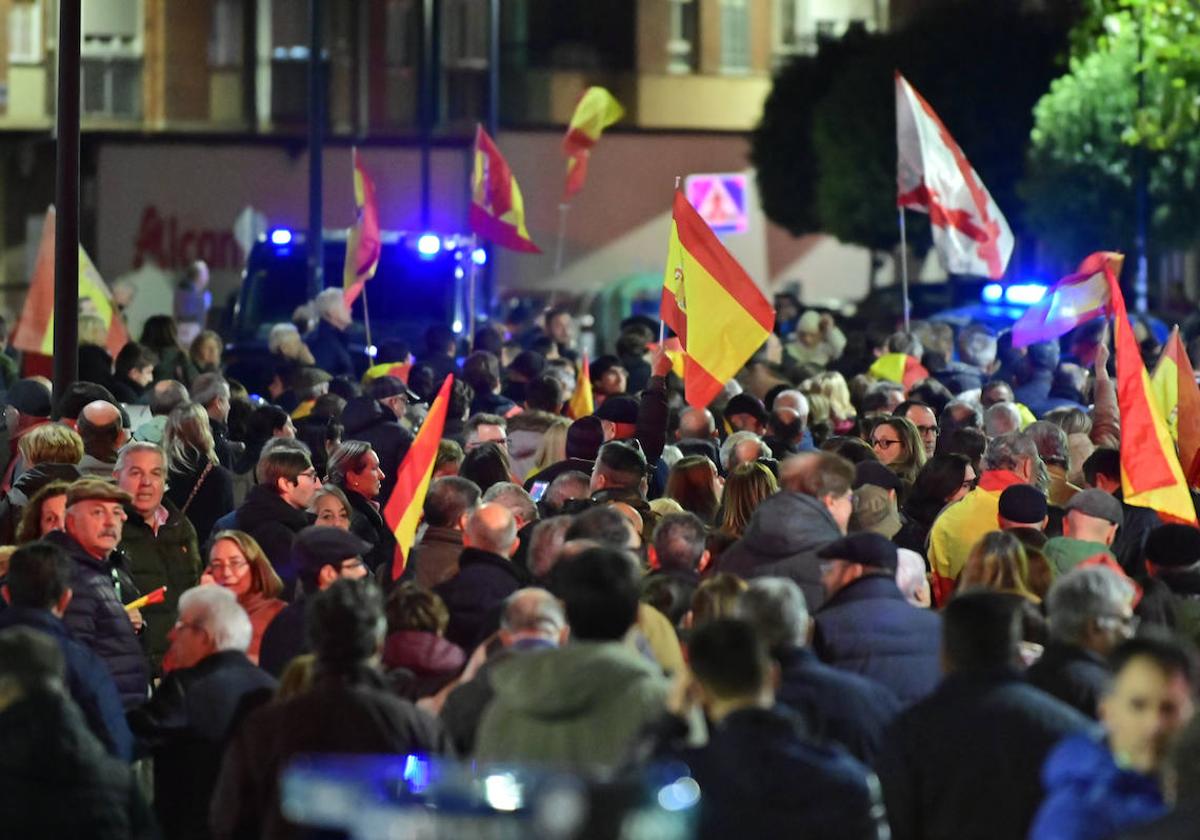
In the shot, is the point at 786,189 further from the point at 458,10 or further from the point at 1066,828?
the point at 1066,828

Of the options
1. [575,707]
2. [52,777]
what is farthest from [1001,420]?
[52,777]

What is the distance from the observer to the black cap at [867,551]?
859 centimetres

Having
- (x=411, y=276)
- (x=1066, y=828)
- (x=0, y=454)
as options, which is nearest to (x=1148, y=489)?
(x=1066, y=828)

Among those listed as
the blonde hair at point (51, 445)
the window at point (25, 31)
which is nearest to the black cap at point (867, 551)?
the blonde hair at point (51, 445)

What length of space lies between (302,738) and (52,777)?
690mm

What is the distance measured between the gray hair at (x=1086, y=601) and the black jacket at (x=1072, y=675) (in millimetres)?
79

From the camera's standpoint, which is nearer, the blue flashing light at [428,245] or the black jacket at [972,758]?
the black jacket at [972,758]

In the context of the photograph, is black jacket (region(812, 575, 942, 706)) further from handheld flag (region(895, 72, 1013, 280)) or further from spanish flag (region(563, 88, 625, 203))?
spanish flag (region(563, 88, 625, 203))

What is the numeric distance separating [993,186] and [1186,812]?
38.7m

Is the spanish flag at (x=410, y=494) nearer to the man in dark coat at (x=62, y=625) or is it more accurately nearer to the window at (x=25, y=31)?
the man in dark coat at (x=62, y=625)

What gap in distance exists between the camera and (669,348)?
18.3 meters

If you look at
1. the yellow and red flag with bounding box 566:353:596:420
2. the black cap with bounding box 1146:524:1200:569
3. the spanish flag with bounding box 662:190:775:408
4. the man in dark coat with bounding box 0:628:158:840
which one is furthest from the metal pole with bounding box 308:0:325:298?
the man in dark coat with bounding box 0:628:158:840

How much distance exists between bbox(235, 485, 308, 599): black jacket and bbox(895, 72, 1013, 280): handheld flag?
8.53m

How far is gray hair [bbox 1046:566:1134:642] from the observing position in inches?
304
